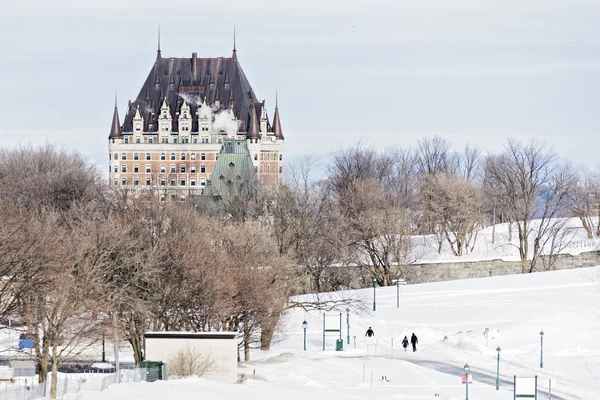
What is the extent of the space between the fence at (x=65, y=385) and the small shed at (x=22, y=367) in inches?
60.0

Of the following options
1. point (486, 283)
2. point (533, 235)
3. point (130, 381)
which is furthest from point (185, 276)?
point (533, 235)

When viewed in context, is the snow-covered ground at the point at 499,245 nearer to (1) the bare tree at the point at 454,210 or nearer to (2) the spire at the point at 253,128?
(1) the bare tree at the point at 454,210

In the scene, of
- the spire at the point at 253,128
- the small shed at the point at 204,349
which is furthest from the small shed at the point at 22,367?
the spire at the point at 253,128

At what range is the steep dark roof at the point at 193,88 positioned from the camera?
163 meters

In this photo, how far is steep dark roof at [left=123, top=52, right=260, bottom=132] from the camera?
163250 millimetres

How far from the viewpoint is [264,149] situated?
163m

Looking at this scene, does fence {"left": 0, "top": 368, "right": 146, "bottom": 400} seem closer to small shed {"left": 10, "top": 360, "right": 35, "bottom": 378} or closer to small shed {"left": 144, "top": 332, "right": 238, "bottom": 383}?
small shed {"left": 10, "top": 360, "right": 35, "bottom": 378}

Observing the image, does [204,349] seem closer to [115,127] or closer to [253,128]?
[253,128]

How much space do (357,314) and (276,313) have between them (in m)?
11.2

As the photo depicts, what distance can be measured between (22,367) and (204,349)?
586 cm

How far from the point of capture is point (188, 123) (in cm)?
16412

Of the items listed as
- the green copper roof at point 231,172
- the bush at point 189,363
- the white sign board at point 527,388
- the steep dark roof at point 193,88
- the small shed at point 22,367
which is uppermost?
the steep dark roof at point 193,88

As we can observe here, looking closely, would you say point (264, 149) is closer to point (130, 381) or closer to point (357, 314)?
point (357, 314)

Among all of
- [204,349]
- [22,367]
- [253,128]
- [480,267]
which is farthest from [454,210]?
[253,128]
